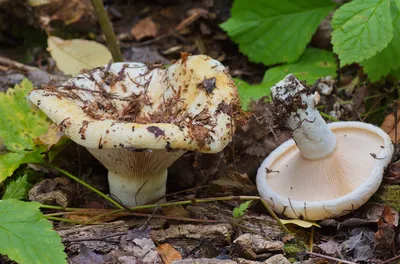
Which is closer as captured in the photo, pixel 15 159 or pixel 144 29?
pixel 15 159

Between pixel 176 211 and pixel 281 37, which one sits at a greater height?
pixel 281 37

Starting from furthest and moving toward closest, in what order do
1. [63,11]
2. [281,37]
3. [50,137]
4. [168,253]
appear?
[63,11]
[281,37]
[50,137]
[168,253]

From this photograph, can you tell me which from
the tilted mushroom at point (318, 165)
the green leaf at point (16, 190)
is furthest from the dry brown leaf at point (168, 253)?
the green leaf at point (16, 190)

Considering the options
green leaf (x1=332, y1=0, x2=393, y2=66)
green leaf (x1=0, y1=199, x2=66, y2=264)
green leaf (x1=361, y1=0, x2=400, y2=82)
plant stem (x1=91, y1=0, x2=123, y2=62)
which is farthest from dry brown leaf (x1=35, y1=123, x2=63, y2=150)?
green leaf (x1=361, y1=0, x2=400, y2=82)

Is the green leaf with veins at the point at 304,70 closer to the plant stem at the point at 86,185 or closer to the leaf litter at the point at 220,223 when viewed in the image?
the leaf litter at the point at 220,223

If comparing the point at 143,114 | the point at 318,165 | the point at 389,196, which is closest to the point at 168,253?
the point at 143,114

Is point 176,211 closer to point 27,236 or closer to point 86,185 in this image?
point 86,185
